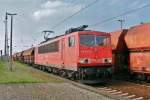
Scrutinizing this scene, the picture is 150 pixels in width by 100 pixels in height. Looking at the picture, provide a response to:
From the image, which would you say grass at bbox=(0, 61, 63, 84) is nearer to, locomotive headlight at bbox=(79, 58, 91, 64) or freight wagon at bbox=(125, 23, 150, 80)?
locomotive headlight at bbox=(79, 58, 91, 64)

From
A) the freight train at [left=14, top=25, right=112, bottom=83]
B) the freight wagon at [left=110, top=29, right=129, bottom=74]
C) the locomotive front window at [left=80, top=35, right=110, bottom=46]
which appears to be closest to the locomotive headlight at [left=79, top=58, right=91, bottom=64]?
the freight train at [left=14, top=25, right=112, bottom=83]

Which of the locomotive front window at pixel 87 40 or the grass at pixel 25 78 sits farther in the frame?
the grass at pixel 25 78

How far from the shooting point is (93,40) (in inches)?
987

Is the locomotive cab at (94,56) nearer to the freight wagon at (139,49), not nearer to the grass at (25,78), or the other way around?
the freight wagon at (139,49)

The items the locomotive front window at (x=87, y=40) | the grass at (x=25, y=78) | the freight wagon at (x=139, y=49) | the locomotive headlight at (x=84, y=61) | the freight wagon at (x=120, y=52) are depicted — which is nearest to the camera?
the locomotive headlight at (x=84, y=61)

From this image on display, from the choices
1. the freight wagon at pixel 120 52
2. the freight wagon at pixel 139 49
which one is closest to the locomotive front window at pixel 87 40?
the freight wagon at pixel 139 49

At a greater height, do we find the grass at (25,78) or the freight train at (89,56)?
the freight train at (89,56)

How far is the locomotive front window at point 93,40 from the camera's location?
24.7m

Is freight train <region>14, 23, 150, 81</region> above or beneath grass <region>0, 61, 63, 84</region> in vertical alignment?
above

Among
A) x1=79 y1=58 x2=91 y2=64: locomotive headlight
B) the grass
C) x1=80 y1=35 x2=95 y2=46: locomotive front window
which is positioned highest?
x1=80 y1=35 x2=95 y2=46: locomotive front window

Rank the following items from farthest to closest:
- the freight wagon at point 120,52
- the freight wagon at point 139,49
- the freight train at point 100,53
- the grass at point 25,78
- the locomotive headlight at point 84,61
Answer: the freight wagon at point 120,52 < the grass at point 25,78 < the freight wagon at point 139,49 < the freight train at point 100,53 < the locomotive headlight at point 84,61

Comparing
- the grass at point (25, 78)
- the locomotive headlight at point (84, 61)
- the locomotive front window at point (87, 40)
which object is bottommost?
the grass at point (25, 78)

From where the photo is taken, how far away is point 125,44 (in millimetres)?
28500

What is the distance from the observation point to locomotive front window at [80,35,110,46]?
24.7 meters
